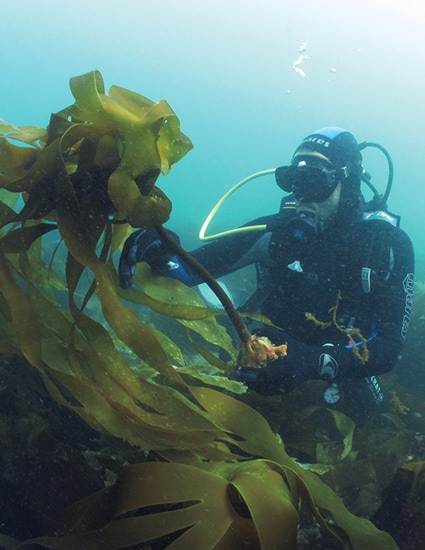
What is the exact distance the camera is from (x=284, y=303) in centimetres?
318

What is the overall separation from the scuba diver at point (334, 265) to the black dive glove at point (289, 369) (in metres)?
0.10

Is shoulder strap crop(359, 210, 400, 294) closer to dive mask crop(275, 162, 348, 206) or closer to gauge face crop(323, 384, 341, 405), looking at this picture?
dive mask crop(275, 162, 348, 206)

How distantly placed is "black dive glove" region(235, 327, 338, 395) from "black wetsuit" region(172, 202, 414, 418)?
34 centimetres

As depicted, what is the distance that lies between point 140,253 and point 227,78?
123 metres

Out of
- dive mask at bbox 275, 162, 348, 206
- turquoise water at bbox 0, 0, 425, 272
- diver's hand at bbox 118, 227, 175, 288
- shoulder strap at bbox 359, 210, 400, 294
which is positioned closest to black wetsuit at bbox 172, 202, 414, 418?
shoulder strap at bbox 359, 210, 400, 294

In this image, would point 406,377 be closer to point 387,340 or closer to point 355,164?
point 387,340

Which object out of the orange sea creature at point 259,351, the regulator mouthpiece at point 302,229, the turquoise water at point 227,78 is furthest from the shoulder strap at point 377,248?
the turquoise water at point 227,78

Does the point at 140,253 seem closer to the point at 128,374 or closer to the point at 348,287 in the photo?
the point at 128,374

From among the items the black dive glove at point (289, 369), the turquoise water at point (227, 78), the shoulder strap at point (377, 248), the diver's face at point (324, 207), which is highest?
the turquoise water at point (227, 78)

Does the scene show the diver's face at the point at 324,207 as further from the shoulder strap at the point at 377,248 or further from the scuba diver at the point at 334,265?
the shoulder strap at the point at 377,248

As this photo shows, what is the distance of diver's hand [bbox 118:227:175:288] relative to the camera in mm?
1525

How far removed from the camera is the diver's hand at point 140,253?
5.00 feet

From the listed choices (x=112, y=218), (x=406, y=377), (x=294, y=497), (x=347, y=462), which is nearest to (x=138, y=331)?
(x=112, y=218)

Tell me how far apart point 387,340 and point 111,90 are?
2.48 m
